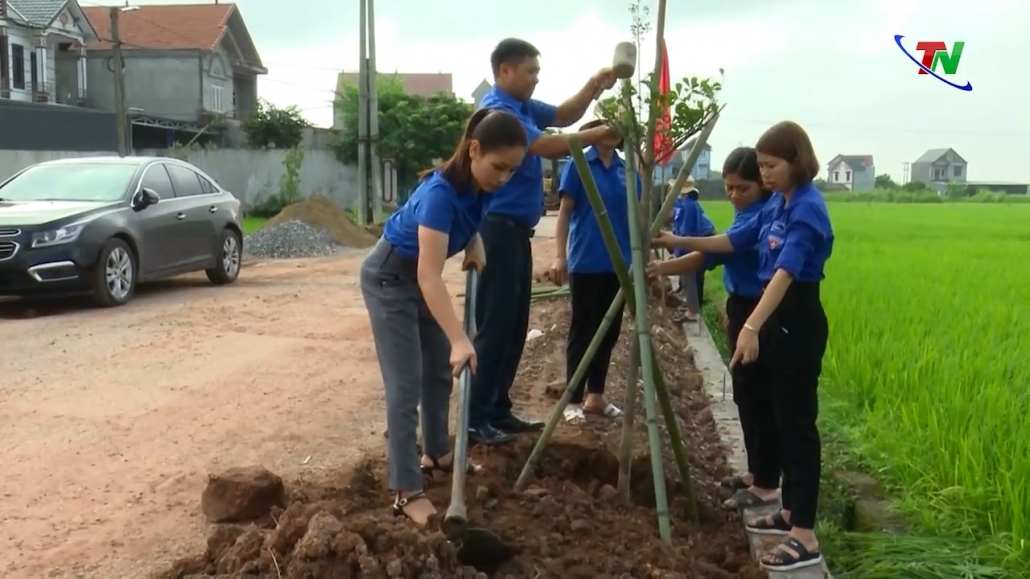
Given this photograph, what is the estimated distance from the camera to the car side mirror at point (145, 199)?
10.6 meters

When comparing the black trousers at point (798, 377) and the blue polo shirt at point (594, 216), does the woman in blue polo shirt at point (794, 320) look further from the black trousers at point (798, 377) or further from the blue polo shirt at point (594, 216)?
the blue polo shirt at point (594, 216)

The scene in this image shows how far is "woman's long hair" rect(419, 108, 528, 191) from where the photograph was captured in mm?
3568

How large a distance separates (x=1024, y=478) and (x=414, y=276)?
2.26m

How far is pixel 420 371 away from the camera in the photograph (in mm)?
3844

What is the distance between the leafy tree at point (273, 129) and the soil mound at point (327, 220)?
20.1 meters

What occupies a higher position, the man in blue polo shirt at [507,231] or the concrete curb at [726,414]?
the man in blue polo shirt at [507,231]

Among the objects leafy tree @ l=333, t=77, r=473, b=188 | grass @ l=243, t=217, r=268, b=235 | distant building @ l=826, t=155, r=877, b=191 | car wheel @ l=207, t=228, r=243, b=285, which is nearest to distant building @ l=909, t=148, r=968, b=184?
distant building @ l=826, t=155, r=877, b=191

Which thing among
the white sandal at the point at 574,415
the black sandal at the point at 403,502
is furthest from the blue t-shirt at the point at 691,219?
the black sandal at the point at 403,502

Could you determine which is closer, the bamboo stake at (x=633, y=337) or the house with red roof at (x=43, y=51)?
the bamboo stake at (x=633, y=337)

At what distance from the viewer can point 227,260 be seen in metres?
12.6

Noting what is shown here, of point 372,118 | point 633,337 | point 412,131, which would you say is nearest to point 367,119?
point 372,118

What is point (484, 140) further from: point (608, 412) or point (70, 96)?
point (70, 96)

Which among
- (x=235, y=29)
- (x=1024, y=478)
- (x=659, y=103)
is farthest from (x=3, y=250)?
(x=235, y=29)

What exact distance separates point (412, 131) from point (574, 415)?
34189 mm
